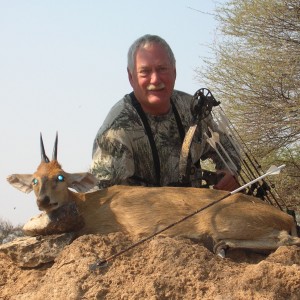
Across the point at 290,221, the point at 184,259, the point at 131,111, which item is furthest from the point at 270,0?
the point at 184,259

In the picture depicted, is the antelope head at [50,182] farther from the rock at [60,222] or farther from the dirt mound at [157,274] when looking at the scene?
the dirt mound at [157,274]

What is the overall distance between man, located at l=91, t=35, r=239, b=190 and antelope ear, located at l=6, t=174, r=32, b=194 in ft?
2.67

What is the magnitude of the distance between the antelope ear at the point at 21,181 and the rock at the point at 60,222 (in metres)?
0.28

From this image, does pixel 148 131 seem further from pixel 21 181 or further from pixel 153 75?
pixel 21 181

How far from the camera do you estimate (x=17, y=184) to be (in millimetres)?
4570

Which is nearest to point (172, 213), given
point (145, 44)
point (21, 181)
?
point (21, 181)

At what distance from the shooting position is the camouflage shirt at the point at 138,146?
17.3ft

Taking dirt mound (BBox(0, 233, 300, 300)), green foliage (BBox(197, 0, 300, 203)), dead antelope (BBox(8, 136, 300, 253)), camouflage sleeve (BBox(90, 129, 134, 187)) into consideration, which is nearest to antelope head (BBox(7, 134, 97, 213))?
dead antelope (BBox(8, 136, 300, 253))

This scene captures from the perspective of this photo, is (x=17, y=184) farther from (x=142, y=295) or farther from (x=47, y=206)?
(x=142, y=295)

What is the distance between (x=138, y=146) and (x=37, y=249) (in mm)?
1510

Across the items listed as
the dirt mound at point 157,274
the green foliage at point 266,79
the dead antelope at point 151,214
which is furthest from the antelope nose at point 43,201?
the green foliage at point 266,79

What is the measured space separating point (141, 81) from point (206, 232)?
5.21 ft

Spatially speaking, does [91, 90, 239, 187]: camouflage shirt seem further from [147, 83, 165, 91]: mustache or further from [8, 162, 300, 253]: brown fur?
[8, 162, 300, 253]: brown fur

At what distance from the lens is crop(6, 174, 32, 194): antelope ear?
450cm
